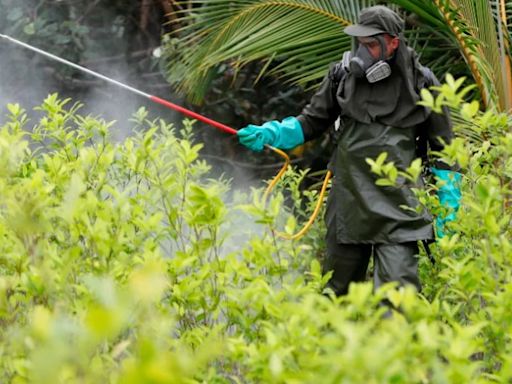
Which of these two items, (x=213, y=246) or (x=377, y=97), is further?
(x=377, y=97)

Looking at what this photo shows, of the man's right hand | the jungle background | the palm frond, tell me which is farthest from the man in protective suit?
the palm frond

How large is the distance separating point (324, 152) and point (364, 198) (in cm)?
358

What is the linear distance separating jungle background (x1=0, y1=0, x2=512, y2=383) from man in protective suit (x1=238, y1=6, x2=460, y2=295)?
179mm

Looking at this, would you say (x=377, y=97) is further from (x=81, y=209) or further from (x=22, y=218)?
→ (x=22, y=218)

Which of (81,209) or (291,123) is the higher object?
(81,209)

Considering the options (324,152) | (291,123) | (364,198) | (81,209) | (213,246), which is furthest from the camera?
(324,152)

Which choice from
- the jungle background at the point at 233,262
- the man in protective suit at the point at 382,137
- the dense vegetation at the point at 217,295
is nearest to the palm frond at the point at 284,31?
the jungle background at the point at 233,262

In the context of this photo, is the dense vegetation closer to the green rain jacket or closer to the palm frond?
the green rain jacket

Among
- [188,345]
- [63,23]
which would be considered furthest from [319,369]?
[63,23]

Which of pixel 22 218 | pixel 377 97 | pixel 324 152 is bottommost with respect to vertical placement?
pixel 324 152

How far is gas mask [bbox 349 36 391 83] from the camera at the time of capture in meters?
4.46

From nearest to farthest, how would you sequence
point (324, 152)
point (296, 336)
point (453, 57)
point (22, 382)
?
point (296, 336) → point (22, 382) → point (453, 57) → point (324, 152)

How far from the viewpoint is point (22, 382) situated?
2.67 meters

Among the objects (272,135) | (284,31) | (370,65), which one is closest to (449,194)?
(370,65)
